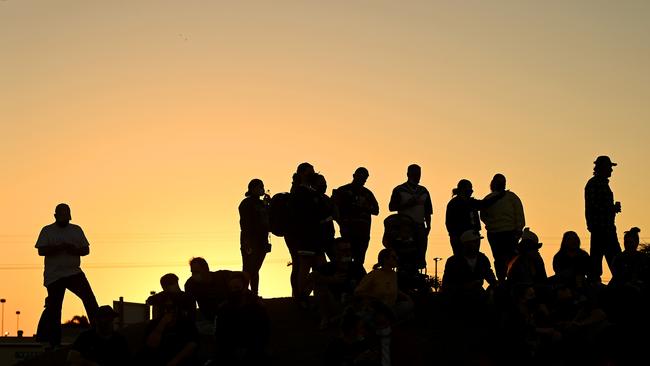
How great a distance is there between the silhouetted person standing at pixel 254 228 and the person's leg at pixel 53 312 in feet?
9.42

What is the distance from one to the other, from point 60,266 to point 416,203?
18.7ft

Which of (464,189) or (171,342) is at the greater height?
(464,189)

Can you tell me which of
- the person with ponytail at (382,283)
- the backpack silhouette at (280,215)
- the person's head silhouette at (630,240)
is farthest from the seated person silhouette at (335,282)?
the person's head silhouette at (630,240)

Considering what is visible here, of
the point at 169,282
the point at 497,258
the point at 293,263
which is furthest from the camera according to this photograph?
the point at 497,258

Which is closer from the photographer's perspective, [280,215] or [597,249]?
[280,215]

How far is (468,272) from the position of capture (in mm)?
21547

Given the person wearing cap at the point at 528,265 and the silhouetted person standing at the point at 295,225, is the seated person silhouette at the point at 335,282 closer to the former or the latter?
the silhouetted person standing at the point at 295,225

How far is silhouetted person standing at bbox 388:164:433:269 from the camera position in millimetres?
23172

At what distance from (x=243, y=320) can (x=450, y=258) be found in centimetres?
468

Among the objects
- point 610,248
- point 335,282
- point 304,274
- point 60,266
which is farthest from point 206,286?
point 610,248

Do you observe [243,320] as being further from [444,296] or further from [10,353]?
[10,353]

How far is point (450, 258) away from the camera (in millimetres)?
21688

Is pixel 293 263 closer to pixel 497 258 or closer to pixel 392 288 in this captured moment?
pixel 392 288

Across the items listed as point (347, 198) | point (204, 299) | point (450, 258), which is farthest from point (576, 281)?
point (204, 299)
